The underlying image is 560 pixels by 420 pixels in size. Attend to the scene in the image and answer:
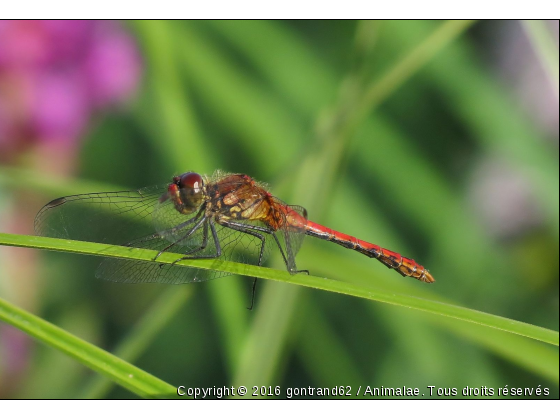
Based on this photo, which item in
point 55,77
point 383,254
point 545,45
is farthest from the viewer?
point 55,77

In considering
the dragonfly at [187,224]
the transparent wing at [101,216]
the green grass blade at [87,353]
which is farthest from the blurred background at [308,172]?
the green grass blade at [87,353]

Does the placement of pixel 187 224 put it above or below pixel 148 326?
above

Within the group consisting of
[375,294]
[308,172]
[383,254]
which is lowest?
[383,254]

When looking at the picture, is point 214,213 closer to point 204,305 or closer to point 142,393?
point 142,393

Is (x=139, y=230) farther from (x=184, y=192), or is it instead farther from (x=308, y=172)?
(x=308, y=172)

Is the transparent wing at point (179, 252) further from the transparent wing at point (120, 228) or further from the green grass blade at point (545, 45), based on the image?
the green grass blade at point (545, 45)

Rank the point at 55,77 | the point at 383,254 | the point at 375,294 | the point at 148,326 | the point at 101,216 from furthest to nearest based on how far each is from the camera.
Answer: the point at 55,77 → the point at 383,254 → the point at 148,326 → the point at 101,216 → the point at 375,294

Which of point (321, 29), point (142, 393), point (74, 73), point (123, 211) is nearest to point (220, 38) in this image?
point (321, 29)

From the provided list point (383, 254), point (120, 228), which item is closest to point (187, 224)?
point (120, 228)
